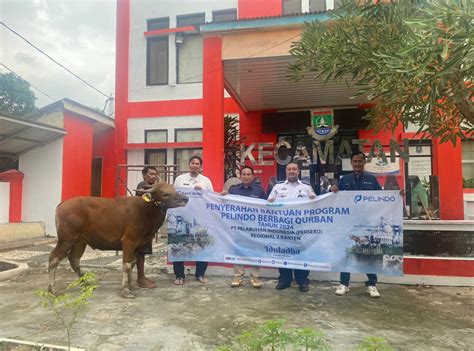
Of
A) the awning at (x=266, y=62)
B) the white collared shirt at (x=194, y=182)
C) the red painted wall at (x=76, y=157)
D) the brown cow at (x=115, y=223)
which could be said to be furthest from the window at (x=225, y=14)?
the brown cow at (x=115, y=223)

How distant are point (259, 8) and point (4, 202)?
9.77m

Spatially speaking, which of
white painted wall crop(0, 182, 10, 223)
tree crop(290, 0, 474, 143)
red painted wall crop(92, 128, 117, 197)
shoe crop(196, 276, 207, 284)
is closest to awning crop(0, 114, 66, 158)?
white painted wall crop(0, 182, 10, 223)

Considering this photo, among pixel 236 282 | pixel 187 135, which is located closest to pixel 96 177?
pixel 187 135

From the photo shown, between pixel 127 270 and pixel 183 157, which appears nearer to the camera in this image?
pixel 127 270

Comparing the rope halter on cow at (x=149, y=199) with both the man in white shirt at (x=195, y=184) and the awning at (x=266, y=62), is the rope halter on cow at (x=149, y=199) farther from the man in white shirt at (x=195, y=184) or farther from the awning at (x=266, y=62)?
the awning at (x=266, y=62)

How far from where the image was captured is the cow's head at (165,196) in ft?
16.8

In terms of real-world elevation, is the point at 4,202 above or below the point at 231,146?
below

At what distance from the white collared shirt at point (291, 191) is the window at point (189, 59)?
8197 millimetres

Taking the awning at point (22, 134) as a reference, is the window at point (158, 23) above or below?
above

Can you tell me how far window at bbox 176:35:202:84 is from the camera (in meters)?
12.8

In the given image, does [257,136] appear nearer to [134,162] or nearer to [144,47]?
[134,162]

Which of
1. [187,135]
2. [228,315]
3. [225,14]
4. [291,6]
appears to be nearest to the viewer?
[228,315]

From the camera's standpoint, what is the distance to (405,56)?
8.92 feet

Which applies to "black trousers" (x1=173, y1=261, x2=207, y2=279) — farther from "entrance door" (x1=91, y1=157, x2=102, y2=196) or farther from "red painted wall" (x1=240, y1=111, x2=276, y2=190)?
"entrance door" (x1=91, y1=157, x2=102, y2=196)
